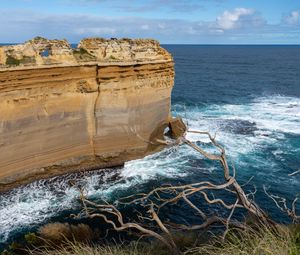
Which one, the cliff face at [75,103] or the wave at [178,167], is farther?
the cliff face at [75,103]

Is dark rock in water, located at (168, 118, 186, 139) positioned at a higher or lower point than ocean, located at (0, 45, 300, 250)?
higher

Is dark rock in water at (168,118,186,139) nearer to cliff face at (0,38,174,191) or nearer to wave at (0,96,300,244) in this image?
wave at (0,96,300,244)

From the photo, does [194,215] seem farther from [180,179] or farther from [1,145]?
[1,145]

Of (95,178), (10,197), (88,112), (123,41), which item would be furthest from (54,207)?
(123,41)

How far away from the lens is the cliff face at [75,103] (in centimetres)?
2130

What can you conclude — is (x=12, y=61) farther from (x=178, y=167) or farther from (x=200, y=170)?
(x=200, y=170)

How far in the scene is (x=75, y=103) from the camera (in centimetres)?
2405

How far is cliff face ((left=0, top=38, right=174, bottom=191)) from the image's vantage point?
69.9 feet

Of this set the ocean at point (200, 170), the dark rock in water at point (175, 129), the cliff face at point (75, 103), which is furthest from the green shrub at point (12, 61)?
the dark rock in water at point (175, 129)

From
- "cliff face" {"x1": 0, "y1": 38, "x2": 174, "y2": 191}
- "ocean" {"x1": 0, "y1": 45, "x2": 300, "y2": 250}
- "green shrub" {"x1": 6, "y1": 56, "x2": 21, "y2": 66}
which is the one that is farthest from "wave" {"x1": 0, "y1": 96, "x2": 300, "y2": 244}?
"green shrub" {"x1": 6, "y1": 56, "x2": 21, "y2": 66}

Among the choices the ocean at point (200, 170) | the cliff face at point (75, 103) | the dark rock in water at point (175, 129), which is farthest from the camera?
the dark rock in water at point (175, 129)

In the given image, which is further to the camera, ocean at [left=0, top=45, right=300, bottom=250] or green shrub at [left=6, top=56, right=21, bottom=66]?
green shrub at [left=6, top=56, right=21, bottom=66]

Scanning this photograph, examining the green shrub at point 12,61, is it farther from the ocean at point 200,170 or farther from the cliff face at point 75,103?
the ocean at point 200,170

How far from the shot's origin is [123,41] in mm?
25875
